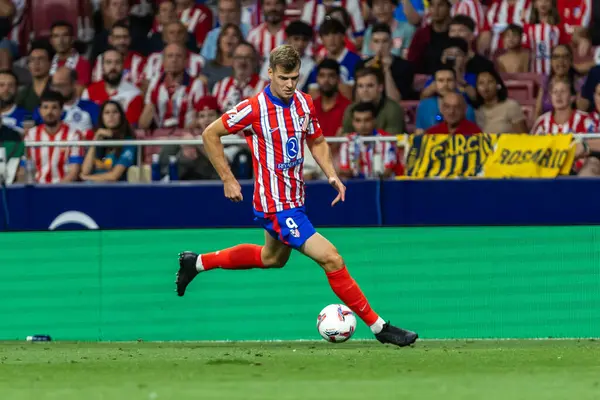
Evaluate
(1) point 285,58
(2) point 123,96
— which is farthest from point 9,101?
(1) point 285,58

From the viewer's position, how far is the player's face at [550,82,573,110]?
14.7 m

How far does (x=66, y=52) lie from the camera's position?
1750 centimetres

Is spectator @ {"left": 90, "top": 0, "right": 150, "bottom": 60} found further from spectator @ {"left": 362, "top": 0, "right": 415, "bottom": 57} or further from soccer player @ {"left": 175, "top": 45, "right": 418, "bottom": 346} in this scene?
soccer player @ {"left": 175, "top": 45, "right": 418, "bottom": 346}

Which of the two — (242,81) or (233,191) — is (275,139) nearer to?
(233,191)

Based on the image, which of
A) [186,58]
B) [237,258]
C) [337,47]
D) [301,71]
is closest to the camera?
[237,258]

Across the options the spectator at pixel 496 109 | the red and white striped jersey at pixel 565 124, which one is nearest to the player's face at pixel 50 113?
the spectator at pixel 496 109

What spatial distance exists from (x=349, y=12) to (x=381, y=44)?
136 centimetres

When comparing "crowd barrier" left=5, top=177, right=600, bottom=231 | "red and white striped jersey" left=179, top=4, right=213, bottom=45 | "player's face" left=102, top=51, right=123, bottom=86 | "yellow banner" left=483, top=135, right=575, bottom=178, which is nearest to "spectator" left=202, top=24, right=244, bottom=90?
"red and white striped jersey" left=179, top=4, right=213, bottom=45

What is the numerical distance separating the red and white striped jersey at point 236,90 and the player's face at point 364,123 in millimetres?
1705

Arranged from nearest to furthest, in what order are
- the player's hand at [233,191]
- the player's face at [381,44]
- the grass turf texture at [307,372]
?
1. the grass turf texture at [307,372]
2. the player's hand at [233,191]
3. the player's face at [381,44]

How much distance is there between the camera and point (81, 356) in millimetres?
10266

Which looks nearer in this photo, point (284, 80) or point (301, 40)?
point (284, 80)

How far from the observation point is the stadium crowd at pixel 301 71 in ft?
48.5

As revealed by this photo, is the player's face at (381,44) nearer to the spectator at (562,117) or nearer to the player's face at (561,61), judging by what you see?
the player's face at (561,61)
